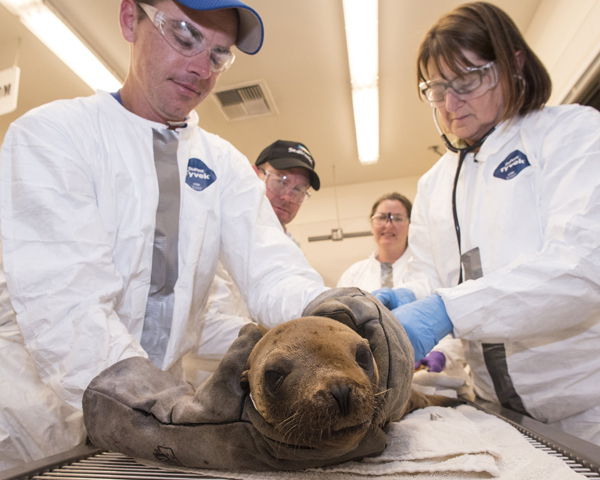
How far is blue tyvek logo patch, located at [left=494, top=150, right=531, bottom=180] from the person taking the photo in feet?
3.94

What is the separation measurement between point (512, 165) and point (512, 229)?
0.74ft

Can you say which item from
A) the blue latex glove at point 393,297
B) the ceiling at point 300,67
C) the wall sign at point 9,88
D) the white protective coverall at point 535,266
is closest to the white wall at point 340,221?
the ceiling at point 300,67

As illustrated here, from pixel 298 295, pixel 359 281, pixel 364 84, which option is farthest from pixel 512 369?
pixel 364 84

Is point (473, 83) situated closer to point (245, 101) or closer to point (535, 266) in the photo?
point (535, 266)

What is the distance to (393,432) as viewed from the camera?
2.52 feet

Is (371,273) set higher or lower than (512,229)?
lower

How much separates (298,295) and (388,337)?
0.38m

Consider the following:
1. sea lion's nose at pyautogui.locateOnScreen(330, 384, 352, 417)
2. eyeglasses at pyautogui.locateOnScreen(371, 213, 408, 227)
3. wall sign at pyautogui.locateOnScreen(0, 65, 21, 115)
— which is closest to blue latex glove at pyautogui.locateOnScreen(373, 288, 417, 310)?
sea lion's nose at pyautogui.locateOnScreen(330, 384, 352, 417)

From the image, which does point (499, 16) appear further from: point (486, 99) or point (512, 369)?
point (512, 369)

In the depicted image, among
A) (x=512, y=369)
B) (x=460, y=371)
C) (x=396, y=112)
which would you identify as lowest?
(x=460, y=371)

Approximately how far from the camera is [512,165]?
4.02ft

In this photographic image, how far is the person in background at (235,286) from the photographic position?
184 cm

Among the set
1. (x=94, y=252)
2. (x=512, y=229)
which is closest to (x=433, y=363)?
(x=512, y=229)

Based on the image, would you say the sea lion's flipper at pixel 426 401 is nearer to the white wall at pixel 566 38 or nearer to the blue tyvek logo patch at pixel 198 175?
the blue tyvek logo patch at pixel 198 175
